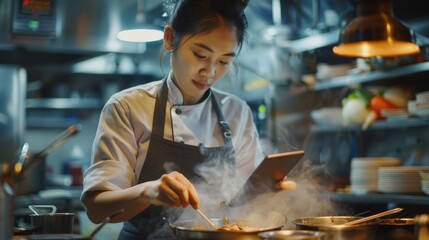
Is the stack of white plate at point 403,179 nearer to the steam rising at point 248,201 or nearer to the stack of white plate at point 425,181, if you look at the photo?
the stack of white plate at point 425,181

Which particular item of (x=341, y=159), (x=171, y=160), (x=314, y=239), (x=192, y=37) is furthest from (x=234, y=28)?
(x=341, y=159)

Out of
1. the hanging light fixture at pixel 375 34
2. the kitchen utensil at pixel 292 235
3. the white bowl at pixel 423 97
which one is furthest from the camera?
the white bowl at pixel 423 97

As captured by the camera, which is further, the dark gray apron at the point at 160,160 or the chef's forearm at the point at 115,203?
the dark gray apron at the point at 160,160

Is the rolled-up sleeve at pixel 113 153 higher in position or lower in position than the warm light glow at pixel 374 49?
lower

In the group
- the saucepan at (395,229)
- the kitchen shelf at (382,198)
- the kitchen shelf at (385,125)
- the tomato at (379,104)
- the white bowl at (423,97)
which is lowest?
the kitchen shelf at (382,198)

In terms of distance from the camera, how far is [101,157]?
212 cm

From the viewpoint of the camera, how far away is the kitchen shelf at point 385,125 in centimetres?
414

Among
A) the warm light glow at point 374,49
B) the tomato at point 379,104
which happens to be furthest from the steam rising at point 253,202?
the tomato at point 379,104

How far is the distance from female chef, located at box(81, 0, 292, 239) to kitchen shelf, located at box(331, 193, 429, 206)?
1.84m

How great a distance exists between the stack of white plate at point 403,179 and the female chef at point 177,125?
1911mm

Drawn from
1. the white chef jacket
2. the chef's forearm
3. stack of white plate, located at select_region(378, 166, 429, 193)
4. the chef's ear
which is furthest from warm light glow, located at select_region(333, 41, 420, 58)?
the chef's forearm

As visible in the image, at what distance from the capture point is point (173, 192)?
65.4 inches

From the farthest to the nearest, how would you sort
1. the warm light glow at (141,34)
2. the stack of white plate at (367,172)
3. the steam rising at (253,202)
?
1. the stack of white plate at (367,172)
2. the warm light glow at (141,34)
3. the steam rising at (253,202)

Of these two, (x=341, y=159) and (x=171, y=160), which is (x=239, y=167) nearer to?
(x=171, y=160)
